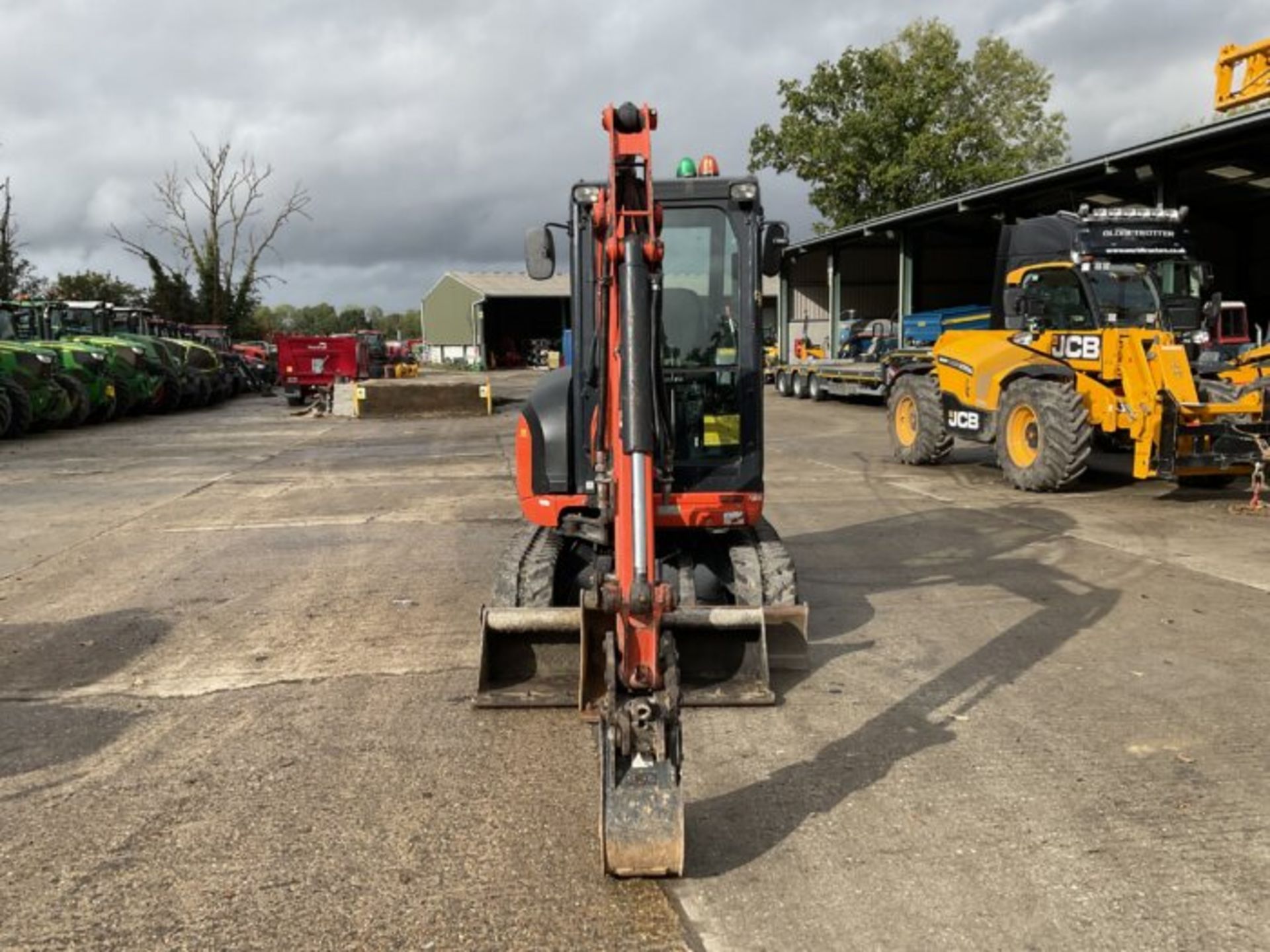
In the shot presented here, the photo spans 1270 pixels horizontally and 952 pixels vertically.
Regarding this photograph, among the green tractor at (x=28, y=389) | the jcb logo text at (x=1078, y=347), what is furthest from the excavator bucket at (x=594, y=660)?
the green tractor at (x=28, y=389)

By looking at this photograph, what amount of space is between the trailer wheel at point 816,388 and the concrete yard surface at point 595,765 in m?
21.2

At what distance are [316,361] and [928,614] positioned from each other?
1023 inches

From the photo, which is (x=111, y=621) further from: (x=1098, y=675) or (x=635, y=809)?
(x=1098, y=675)

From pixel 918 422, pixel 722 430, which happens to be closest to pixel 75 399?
pixel 918 422

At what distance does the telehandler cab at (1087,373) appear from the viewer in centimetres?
1058

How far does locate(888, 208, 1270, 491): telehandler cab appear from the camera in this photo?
1058 cm

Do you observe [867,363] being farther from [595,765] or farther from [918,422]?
[595,765]

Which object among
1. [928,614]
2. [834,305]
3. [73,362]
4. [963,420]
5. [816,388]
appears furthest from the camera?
[834,305]

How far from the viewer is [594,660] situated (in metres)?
4.76

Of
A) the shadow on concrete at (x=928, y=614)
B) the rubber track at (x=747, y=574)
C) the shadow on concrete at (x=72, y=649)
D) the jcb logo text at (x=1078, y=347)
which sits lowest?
the shadow on concrete at (x=928, y=614)

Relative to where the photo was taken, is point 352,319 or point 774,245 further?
point 352,319

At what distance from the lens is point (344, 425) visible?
78.1 feet

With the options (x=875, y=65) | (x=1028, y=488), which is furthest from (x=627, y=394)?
(x=875, y=65)

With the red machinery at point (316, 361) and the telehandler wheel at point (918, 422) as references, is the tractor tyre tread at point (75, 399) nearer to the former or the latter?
the red machinery at point (316, 361)
